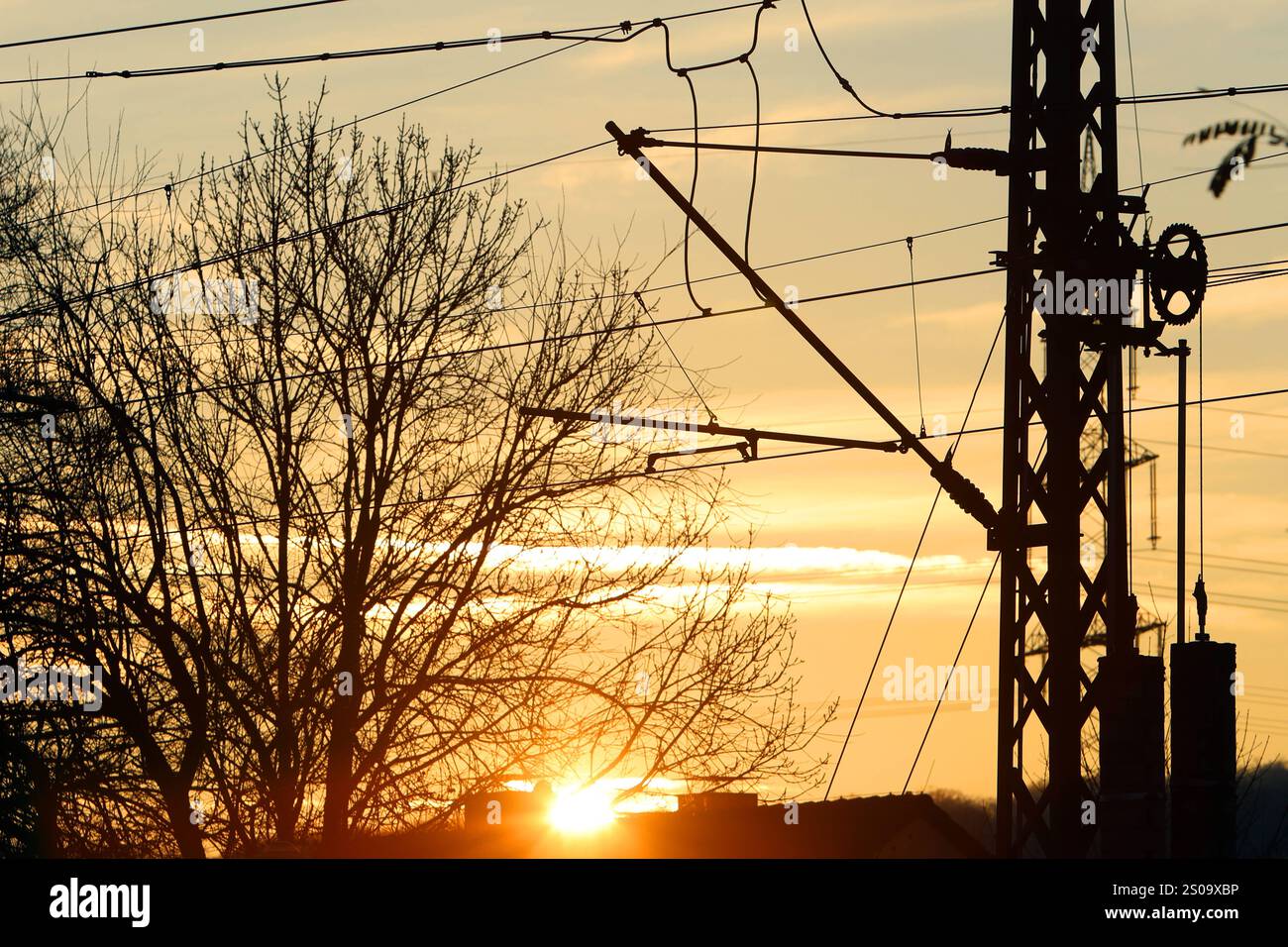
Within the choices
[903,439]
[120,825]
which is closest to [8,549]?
[120,825]

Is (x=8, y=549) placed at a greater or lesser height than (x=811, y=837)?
greater

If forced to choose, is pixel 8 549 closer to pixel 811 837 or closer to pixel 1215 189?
pixel 1215 189

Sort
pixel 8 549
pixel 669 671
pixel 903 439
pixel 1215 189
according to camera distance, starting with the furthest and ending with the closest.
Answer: pixel 669 671, pixel 8 549, pixel 903 439, pixel 1215 189

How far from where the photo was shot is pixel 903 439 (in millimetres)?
10922

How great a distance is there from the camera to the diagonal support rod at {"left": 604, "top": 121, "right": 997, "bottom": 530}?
10172mm

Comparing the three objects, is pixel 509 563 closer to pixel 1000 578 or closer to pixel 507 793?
pixel 507 793

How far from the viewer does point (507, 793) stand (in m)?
20.9

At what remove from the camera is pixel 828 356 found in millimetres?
10438

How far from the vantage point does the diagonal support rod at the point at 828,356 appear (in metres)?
10.2

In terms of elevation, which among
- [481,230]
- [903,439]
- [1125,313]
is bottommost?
[903,439]
